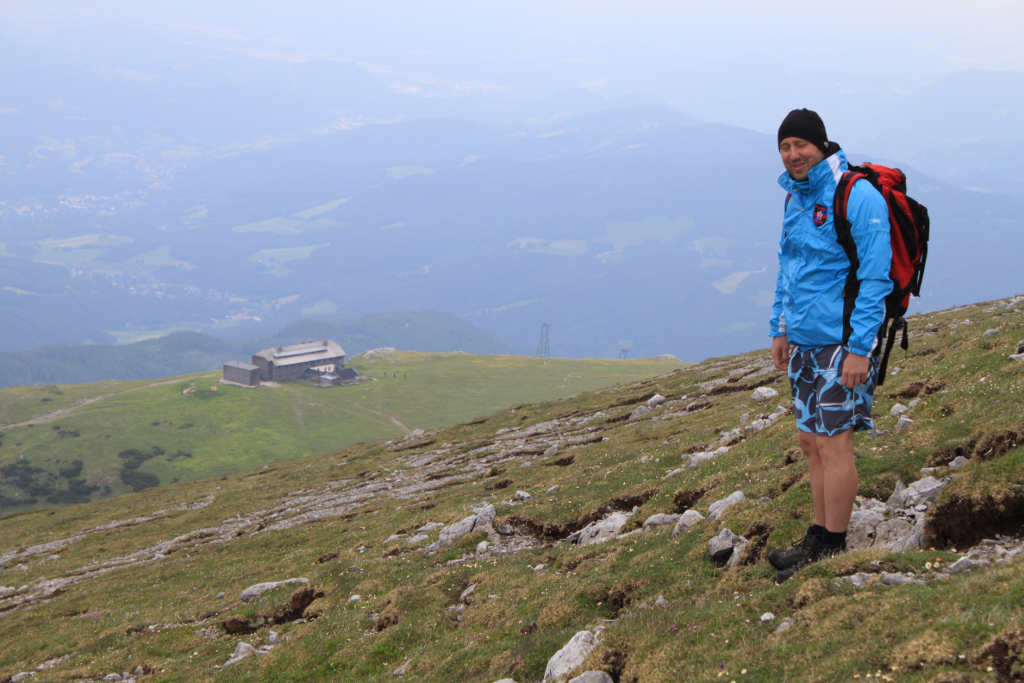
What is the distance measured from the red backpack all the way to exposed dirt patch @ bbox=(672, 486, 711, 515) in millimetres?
10056

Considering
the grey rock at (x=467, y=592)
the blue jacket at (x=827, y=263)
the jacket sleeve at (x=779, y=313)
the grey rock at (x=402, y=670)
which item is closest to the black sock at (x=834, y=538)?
the blue jacket at (x=827, y=263)

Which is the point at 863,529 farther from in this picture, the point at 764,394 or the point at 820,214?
the point at 764,394

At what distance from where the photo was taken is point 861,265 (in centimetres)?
906

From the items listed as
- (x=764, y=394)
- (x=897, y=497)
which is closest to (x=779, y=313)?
(x=897, y=497)

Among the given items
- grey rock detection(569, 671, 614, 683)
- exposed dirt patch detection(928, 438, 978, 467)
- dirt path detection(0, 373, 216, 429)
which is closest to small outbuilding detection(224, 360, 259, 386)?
dirt path detection(0, 373, 216, 429)

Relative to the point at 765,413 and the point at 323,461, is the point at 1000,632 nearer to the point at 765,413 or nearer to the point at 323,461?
the point at 765,413

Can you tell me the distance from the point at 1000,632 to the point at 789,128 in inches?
283

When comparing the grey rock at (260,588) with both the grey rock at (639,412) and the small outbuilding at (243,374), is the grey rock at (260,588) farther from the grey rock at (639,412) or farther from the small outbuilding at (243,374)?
the small outbuilding at (243,374)

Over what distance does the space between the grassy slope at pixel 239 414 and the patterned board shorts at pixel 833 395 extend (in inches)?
5298

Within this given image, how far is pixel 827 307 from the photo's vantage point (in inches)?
375

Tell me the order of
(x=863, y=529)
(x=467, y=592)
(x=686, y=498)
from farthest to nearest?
(x=686, y=498), (x=467, y=592), (x=863, y=529)

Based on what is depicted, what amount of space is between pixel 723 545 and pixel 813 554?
250cm

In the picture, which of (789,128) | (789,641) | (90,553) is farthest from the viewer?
(90,553)

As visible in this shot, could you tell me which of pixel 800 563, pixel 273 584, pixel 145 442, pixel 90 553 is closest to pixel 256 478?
pixel 90 553
